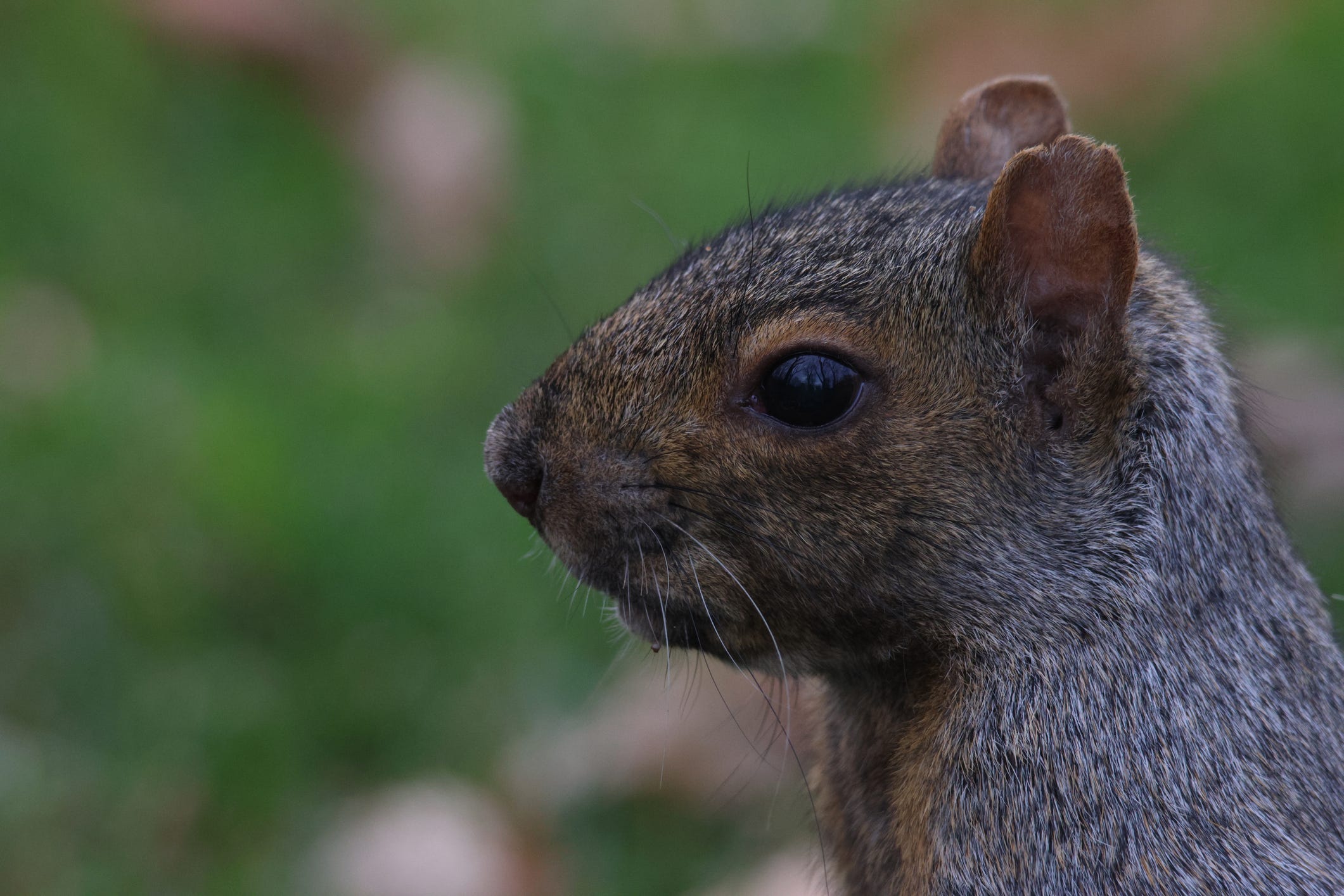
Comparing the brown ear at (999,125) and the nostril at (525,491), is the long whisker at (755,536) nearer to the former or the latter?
the nostril at (525,491)

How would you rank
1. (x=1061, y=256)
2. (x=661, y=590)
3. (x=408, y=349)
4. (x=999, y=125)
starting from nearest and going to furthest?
(x=1061, y=256) → (x=661, y=590) → (x=999, y=125) → (x=408, y=349)

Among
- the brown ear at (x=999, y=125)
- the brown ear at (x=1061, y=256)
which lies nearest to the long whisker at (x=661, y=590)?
the brown ear at (x=1061, y=256)

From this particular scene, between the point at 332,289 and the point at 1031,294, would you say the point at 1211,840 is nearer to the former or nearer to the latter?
the point at 1031,294

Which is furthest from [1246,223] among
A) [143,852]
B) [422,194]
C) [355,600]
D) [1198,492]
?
[143,852]

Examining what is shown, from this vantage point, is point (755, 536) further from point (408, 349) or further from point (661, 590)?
point (408, 349)

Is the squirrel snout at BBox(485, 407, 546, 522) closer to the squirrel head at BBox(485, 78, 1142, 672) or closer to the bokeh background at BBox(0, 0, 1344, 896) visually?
the squirrel head at BBox(485, 78, 1142, 672)

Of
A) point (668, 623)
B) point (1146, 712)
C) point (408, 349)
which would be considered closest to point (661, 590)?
point (668, 623)

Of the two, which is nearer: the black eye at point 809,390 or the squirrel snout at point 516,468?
the black eye at point 809,390

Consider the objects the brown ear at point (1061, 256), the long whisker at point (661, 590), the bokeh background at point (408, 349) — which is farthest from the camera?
the bokeh background at point (408, 349)
